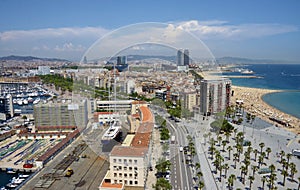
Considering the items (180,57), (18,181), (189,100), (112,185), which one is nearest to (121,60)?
(180,57)

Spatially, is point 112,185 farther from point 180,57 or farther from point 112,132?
point 180,57

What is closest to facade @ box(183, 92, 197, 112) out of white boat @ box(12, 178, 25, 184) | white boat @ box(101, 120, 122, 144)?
white boat @ box(101, 120, 122, 144)

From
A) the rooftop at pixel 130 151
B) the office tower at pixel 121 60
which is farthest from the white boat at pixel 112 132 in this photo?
the office tower at pixel 121 60

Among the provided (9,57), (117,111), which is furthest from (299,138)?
(9,57)

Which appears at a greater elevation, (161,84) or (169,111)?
(161,84)

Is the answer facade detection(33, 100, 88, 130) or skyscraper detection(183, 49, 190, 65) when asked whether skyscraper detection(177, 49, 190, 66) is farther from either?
facade detection(33, 100, 88, 130)

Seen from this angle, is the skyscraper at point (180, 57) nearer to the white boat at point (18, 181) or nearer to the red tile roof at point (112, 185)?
the red tile roof at point (112, 185)

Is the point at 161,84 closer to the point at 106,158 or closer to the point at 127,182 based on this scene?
the point at 106,158

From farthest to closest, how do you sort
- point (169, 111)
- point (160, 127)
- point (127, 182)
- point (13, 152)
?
1. point (169, 111)
2. point (13, 152)
3. point (160, 127)
4. point (127, 182)
